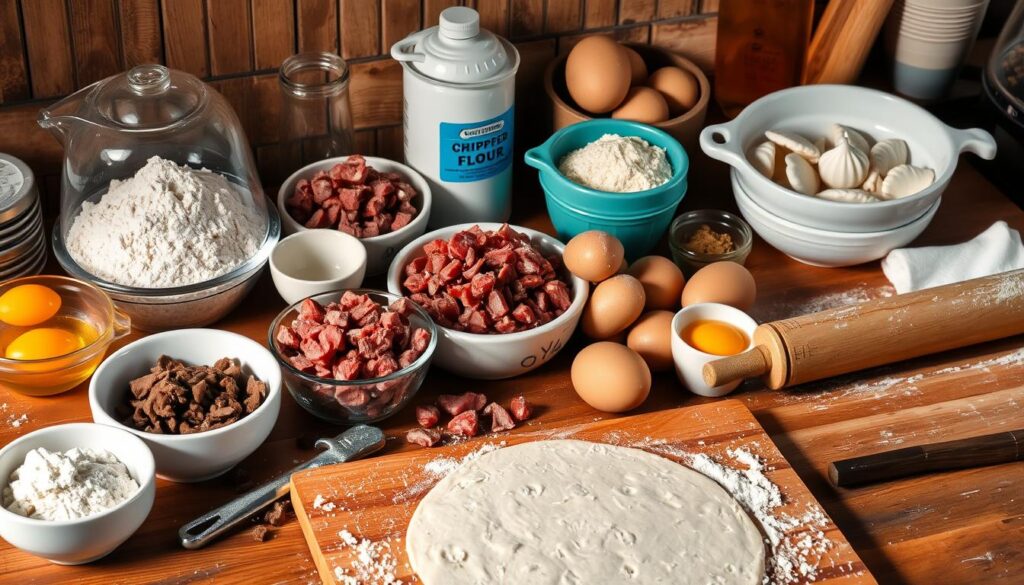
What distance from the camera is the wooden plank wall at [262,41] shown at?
1.64 meters

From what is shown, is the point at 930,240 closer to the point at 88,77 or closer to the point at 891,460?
the point at 891,460

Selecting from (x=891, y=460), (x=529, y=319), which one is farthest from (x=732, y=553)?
(x=529, y=319)

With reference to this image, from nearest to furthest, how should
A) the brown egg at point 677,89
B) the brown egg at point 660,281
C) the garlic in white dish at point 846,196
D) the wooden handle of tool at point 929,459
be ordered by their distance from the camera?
the wooden handle of tool at point 929,459 → the brown egg at point 660,281 → the garlic in white dish at point 846,196 → the brown egg at point 677,89

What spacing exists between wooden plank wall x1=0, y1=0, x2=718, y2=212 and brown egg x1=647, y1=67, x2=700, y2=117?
13 cm

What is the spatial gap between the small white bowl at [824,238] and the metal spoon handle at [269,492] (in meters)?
0.73

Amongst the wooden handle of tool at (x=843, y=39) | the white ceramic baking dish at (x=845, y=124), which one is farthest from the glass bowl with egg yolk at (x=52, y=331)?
the wooden handle of tool at (x=843, y=39)

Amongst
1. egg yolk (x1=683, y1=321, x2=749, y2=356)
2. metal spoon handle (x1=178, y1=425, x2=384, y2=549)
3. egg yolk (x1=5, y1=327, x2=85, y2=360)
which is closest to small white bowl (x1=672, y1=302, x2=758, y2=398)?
egg yolk (x1=683, y1=321, x2=749, y2=356)

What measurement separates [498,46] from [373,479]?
71 cm

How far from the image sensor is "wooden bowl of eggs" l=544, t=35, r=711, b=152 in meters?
1.82

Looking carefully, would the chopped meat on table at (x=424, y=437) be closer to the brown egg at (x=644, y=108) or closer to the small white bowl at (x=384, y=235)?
the small white bowl at (x=384, y=235)

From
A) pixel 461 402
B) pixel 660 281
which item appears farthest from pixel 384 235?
pixel 660 281

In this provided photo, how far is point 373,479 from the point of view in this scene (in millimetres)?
1382

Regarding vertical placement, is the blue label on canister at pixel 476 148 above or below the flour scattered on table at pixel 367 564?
above

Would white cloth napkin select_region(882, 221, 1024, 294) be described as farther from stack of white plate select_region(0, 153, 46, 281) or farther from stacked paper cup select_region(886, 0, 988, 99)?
stack of white plate select_region(0, 153, 46, 281)
